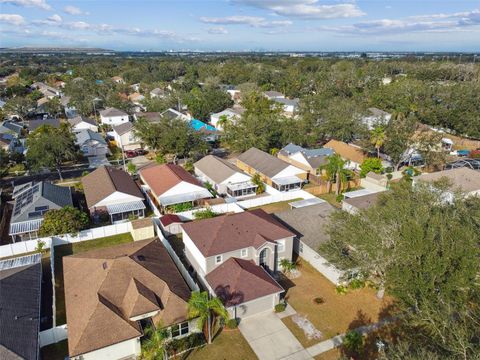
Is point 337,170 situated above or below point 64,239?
above

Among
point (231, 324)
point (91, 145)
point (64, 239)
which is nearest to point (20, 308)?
point (64, 239)

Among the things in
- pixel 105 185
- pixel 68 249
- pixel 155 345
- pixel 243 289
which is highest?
pixel 105 185

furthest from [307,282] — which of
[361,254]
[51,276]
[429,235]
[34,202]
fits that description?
[34,202]

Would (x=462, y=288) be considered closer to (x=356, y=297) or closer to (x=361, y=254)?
(x=361, y=254)

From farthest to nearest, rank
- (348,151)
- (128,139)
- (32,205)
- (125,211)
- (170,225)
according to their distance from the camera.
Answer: (128,139)
(348,151)
(125,211)
(32,205)
(170,225)

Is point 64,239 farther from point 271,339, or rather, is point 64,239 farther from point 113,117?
point 113,117

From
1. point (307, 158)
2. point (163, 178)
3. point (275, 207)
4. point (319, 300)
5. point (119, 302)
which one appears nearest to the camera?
point (119, 302)

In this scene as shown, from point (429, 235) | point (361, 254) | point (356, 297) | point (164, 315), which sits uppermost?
point (429, 235)
